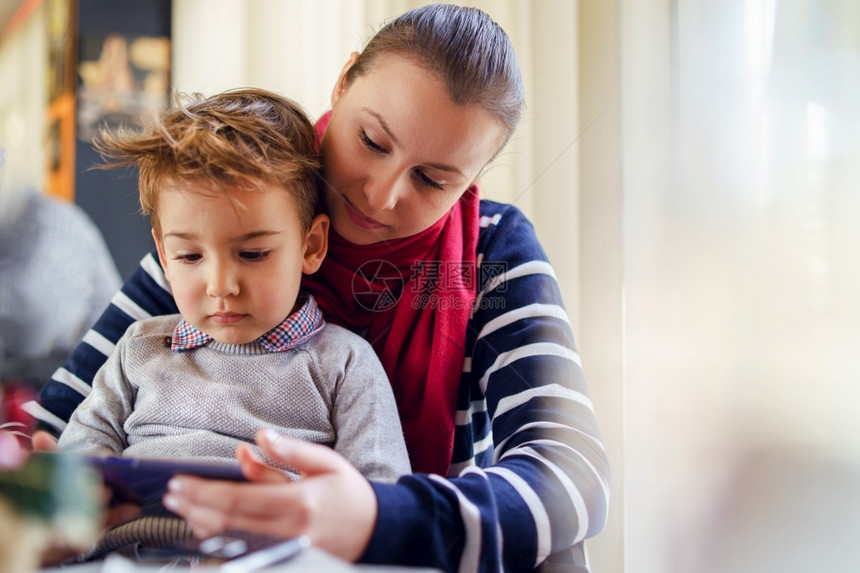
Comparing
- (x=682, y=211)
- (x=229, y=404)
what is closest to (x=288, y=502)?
(x=229, y=404)

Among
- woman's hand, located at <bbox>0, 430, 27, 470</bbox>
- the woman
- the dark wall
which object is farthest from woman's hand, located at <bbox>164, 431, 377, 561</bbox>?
the dark wall

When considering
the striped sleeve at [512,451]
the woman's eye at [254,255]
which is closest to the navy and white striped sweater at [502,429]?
the striped sleeve at [512,451]

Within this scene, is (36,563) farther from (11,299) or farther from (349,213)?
(349,213)

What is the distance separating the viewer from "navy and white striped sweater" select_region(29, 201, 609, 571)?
0.51 metres

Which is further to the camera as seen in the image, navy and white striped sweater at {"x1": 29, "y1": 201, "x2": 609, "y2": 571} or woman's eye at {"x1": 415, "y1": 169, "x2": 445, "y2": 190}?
woman's eye at {"x1": 415, "y1": 169, "x2": 445, "y2": 190}

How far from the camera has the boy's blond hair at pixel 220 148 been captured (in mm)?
554

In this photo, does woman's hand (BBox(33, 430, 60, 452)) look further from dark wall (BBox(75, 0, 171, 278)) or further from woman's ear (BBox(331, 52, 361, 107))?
woman's ear (BBox(331, 52, 361, 107))

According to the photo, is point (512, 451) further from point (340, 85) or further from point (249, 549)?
point (340, 85)

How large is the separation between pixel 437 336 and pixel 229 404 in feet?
0.63

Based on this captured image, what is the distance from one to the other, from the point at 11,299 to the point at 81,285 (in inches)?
2.1

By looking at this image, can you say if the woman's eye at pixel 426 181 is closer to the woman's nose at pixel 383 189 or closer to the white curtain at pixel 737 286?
the woman's nose at pixel 383 189

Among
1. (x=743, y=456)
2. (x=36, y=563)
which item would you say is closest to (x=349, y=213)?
(x=36, y=563)

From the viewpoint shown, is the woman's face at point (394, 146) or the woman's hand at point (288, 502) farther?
the woman's face at point (394, 146)

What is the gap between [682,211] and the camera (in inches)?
28.1
